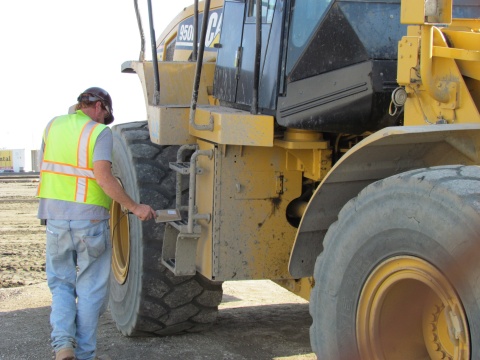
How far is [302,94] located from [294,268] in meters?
0.89

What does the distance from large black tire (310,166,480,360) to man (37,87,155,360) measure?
1.91 meters

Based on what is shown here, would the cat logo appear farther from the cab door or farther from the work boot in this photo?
the work boot

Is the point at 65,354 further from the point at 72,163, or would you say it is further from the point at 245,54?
the point at 245,54

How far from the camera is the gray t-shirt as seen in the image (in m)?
4.99

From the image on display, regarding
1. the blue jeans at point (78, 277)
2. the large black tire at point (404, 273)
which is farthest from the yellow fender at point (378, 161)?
the blue jeans at point (78, 277)

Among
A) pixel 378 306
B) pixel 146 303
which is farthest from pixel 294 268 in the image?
pixel 146 303

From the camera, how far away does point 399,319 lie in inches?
127

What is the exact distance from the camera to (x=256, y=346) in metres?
5.78

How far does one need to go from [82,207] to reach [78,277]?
434 mm

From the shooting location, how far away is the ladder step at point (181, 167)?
5.11 metres

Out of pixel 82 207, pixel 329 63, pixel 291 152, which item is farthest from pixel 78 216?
pixel 329 63

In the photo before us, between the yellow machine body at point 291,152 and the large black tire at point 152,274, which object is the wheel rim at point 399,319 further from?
the large black tire at point 152,274

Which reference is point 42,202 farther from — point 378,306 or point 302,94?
point 378,306

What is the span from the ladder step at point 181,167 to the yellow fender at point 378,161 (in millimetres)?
1167
